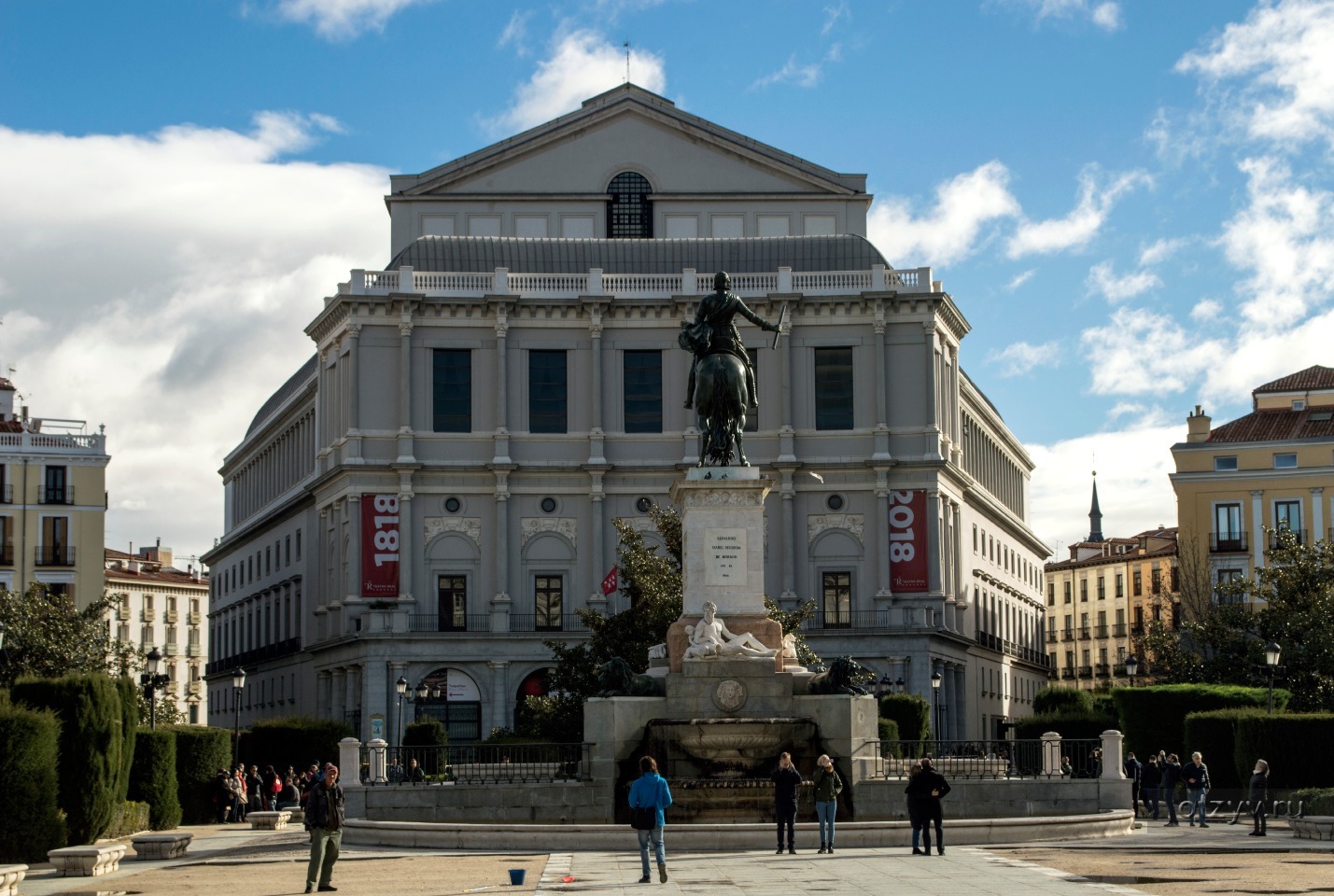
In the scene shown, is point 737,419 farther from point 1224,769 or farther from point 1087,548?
point 1087,548

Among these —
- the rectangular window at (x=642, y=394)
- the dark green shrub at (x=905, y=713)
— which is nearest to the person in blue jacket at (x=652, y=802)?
the dark green shrub at (x=905, y=713)

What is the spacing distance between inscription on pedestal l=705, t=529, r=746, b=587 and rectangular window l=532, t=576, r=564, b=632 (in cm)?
5685

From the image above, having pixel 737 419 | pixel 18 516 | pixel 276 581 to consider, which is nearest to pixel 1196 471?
pixel 276 581

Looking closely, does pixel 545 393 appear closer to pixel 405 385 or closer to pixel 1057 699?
pixel 405 385

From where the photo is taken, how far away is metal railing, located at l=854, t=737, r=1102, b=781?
36.3 meters

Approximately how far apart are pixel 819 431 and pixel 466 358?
15435 millimetres

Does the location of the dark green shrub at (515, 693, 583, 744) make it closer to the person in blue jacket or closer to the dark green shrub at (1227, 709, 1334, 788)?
the dark green shrub at (1227, 709, 1334, 788)

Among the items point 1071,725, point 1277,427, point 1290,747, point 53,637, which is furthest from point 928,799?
point 1277,427

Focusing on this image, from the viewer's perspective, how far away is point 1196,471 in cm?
10656

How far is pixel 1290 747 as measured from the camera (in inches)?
1877

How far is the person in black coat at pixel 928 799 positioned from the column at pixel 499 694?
60998 millimetres

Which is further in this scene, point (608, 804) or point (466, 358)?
point (466, 358)

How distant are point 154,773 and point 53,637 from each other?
3388 cm

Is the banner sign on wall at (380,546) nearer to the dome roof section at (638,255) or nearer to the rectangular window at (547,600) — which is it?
the rectangular window at (547,600)
